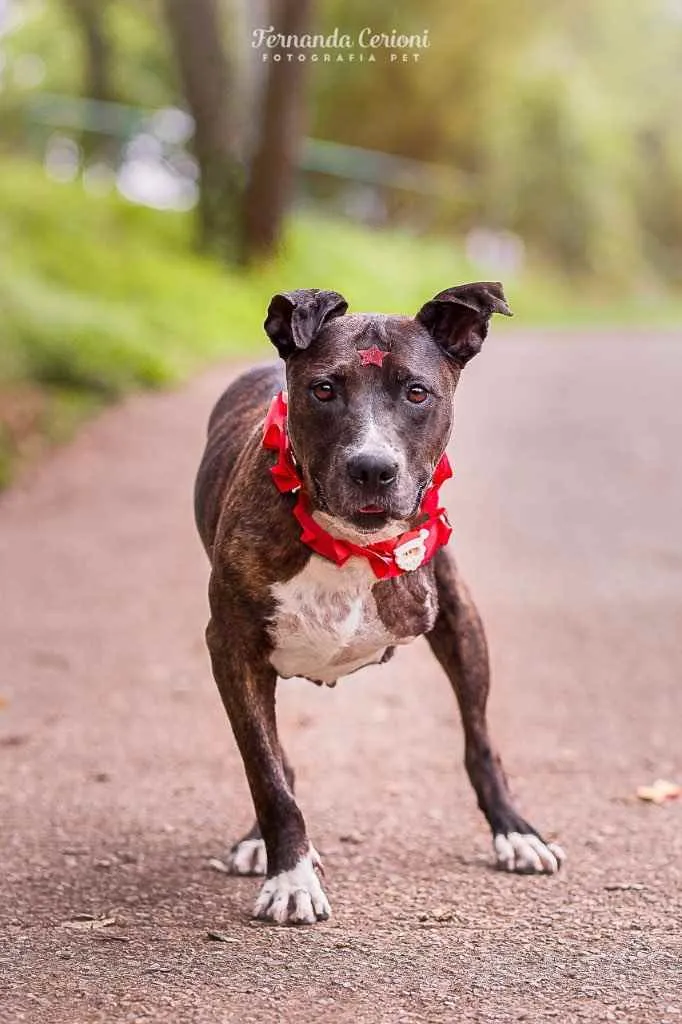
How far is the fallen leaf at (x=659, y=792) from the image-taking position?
5691mm

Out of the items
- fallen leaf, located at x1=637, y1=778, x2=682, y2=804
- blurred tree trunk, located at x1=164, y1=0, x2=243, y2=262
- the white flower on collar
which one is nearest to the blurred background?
blurred tree trunk, located at x1=164, y1=0, x2=243, y2=262

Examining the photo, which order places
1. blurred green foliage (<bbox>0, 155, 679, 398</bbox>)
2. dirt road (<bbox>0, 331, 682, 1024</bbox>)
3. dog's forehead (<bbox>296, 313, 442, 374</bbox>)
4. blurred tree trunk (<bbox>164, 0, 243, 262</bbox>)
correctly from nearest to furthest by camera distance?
dirt road (<bbox>0, 331, 682, 1024</bbox>) → dog's forehead (<bbox>296, 313, 442, 374</bbox>) → blurred green foliage (<bbox>0, 155, 679, 398</bbox>) → blurred tree trunk (<bbox>164, 0, 243, 262</bbox>)

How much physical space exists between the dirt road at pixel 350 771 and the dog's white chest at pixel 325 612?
695 millimetres

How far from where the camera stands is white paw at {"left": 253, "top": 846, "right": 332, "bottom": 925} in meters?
4.24

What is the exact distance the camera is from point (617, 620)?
865cm

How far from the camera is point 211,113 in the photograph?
62.4ft

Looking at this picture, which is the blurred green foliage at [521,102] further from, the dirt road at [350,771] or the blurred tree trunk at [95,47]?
the dirt road at [350,771]

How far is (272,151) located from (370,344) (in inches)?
606

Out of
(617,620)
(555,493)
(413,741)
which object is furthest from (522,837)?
(555,493)

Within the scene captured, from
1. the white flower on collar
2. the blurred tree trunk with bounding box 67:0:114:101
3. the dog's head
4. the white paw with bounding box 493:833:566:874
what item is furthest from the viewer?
the blurred tree trunk with bounding box 67:0:114:101

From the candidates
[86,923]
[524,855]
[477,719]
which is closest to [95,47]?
[477,719]

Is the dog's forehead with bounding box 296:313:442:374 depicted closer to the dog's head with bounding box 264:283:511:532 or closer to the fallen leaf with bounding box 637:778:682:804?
the dog's head with bounding box 264:283:511:532

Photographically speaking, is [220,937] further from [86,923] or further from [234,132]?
[234,132]

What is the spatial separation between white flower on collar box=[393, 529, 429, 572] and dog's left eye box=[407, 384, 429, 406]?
0.42m
